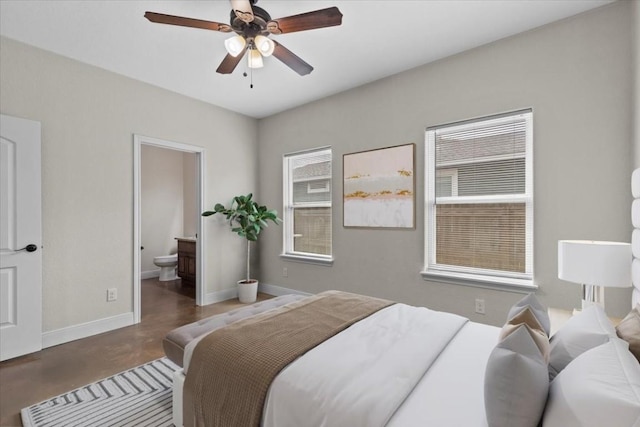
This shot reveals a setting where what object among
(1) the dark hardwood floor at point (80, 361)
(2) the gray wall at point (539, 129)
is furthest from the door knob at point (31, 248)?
(2) the gray wall at point (539, 129)

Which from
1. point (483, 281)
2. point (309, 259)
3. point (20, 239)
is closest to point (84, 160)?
point (20, 239)

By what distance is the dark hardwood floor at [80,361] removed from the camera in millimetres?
2064

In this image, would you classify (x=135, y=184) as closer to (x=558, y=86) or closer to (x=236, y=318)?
(x=236, y=318)

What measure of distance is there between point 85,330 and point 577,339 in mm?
3942

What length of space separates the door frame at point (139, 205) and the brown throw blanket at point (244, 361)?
2348mm

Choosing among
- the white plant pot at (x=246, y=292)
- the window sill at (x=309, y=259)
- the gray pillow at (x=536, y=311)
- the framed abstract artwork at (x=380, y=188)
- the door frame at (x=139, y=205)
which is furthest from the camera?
the white plant pot at (x=246, y=292)

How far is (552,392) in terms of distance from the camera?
0.91 m

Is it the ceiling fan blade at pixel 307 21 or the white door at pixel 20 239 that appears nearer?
the ceiling fan blade at pixel 307 21

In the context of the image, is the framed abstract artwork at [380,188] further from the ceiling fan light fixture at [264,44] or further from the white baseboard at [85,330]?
the white baseboard at [85,330]

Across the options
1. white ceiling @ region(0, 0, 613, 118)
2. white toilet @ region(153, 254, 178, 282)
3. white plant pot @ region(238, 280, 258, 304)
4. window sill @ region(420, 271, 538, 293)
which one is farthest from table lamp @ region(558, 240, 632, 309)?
white toilet @ region(153, 254, 178, 282)

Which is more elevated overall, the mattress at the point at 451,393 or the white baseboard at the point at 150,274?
the mattress at the point at 451,393

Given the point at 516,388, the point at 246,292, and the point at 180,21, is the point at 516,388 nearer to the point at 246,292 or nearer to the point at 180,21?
the point at 180,21

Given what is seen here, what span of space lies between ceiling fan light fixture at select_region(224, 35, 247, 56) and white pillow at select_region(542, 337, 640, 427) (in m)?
2.55

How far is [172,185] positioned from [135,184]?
9.85 ft
